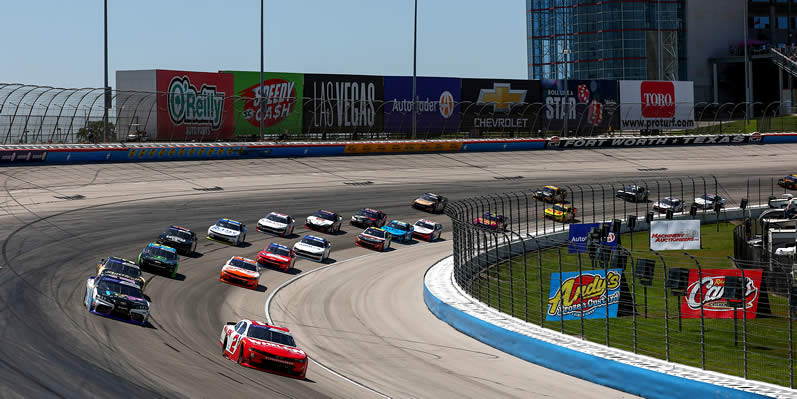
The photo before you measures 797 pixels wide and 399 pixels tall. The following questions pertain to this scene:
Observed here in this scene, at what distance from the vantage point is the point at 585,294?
19.9 m

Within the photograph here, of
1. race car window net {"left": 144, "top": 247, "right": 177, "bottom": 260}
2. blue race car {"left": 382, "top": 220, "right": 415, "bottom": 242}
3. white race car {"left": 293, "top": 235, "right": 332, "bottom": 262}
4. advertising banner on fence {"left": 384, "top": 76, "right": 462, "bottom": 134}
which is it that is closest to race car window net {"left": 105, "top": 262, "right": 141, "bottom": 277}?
race car window net {"left": 144, "top": 247, "right": 177, "bottom": 260}

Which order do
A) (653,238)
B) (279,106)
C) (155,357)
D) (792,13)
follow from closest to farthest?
(155,357) < (653,238) < (279,106) < (792,13)

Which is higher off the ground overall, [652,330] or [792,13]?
[792,13]

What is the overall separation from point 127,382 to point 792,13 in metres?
115

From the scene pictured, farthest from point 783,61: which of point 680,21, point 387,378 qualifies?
point 387,378

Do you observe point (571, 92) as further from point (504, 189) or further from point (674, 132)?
point (504, 189)

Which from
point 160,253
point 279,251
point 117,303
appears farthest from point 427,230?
point 117,303

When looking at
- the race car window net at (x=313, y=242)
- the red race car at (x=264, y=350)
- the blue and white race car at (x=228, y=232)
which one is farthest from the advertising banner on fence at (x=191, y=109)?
the red race car at (x=264, y=350)

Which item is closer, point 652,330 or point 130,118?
point 652,330

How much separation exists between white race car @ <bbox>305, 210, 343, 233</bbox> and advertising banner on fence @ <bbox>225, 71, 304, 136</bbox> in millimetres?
20478

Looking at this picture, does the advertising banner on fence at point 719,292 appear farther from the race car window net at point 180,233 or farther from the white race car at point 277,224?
the white race car at point 277,224

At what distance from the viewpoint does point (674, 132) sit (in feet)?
276

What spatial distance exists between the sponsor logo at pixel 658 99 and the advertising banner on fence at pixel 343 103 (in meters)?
28.8

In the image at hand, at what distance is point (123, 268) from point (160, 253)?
325 centimetres
